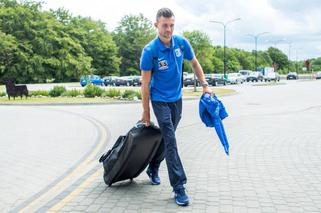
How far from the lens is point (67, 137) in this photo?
10.9 meters

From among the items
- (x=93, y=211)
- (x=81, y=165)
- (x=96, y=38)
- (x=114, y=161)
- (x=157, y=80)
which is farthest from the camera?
(x=96, y=38)

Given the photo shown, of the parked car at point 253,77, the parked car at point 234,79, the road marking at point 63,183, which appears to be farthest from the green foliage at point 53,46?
the road marking at point 63,183

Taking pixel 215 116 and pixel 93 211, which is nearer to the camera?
pixel 93 211

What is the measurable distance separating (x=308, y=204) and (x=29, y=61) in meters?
59.1

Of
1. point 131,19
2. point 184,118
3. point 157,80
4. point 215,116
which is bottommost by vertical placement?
point 184,118

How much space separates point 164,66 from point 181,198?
1.41m

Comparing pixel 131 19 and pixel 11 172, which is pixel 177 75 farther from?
pixel 131 19

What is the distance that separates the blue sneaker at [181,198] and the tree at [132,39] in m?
81.1

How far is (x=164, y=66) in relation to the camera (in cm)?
515

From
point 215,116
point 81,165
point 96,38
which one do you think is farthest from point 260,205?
point 96,38

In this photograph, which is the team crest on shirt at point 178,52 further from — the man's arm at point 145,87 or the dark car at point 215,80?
the dark car at point 215,80

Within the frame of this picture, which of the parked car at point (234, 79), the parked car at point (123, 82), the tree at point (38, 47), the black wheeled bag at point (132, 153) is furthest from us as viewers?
the tree at point (38, 47)

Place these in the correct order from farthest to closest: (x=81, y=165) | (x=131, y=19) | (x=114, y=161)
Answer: (x=131, y=19) < (x=81, y=165) < (x=114, y=161)

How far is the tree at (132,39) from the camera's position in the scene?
87125 mm
